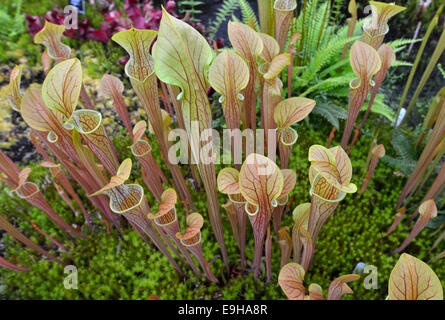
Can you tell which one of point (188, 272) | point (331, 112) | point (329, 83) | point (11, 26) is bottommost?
point (188, 272)

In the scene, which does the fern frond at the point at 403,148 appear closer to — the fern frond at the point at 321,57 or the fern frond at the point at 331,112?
the fern frond at the point at 331,112

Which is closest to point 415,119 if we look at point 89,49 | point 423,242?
point 423,242

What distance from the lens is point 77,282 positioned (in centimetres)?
135

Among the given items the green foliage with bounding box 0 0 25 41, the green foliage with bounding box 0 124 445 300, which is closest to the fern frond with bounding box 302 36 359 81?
the green foliage with bounding box 0 124 445 300

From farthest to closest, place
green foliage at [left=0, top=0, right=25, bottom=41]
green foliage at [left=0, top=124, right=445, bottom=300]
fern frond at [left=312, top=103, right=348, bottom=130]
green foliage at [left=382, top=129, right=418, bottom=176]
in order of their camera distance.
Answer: green foliage at [left=0, top=0, right=25, bottom=41]
fern frond at [left=312, top=103, right=348, bottom=130]
green foliage at [left=382, top=129, right=418, bottom=176]
green foliage at [left=0, top=124, right=445, bottom=300]

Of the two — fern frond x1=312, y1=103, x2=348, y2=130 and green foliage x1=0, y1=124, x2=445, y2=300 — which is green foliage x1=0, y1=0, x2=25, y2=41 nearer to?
green foliage x1=0, y1=124, x2=445, y2=300

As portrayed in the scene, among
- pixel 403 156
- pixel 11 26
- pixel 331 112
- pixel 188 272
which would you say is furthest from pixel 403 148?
pixel 11 26

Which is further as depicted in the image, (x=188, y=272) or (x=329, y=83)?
(x=329, y=83)

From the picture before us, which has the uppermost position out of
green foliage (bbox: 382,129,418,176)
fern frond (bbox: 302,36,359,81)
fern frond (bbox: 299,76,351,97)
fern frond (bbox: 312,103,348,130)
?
fern frond (bbox: 302,36,359,81)

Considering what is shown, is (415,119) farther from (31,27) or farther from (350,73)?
(31,27)

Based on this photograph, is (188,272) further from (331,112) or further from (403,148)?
(403,148)


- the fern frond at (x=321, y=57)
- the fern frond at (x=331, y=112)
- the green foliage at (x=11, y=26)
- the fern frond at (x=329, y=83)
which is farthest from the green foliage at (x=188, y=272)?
the green foliage at (x=11, y=26)

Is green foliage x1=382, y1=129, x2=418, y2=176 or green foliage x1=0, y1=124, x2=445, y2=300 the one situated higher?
green foliage x1=382, y1=129, x2=418, y2=176
